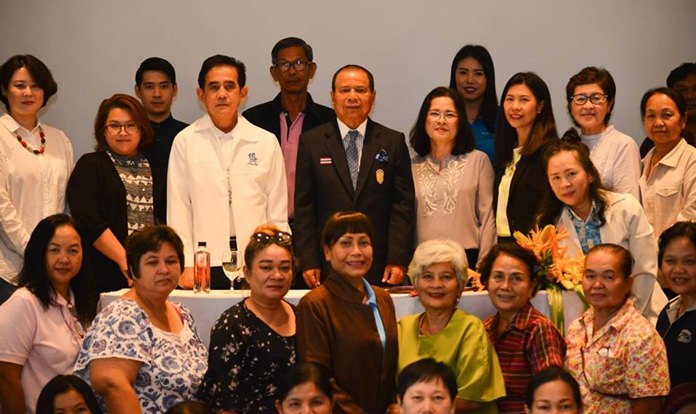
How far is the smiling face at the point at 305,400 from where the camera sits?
14.6 feet

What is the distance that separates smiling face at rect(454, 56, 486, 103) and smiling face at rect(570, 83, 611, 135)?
66cm

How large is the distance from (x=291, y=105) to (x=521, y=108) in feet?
4.21

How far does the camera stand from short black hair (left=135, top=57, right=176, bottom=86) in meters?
6.72

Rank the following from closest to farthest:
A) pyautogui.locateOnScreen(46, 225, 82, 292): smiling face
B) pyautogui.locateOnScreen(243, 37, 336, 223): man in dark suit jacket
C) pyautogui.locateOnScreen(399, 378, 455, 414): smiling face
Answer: pyautogui.locateOnScreen(399, 378, 455, 414): smiling face, pyautogui.locateOnScreen(46, 225, 82, 292): smiling face, pyautogui.locateOnScreen(243, 37, 336, 223): man in dark suit jacket

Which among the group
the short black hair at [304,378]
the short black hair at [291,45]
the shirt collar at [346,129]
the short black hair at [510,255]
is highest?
the short black hair at [291,45]

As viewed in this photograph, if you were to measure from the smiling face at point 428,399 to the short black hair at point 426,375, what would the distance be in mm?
14

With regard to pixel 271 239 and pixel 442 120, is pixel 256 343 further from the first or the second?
pixel 442 120

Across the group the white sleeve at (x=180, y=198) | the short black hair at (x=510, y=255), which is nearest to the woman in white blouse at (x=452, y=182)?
the short black hair at (x=510, y=255)

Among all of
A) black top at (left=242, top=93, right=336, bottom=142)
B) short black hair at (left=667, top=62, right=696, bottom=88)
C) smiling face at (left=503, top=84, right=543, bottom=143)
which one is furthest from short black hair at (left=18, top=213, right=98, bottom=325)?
short black hair at (left=667, top=62, right=696, bottom=88)

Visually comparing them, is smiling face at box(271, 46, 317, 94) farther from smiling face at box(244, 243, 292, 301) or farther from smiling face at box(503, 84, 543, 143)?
smiling face at box(244, 243, 292, 301)

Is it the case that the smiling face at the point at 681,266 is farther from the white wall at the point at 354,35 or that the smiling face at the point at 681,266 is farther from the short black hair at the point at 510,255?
the white wall at the point at 354,35

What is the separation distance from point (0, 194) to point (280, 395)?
198 cm

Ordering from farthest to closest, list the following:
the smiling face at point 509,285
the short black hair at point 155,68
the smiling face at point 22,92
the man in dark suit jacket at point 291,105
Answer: the short black hair at point 155,68, the man in dark suit jacket at point 291,105, the smiling face at point 22,92, the smiling face at point 509,285

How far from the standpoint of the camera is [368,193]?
5820mm
